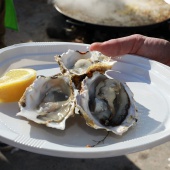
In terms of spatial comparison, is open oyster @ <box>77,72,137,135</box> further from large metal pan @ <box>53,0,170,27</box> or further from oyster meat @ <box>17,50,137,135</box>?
large metal pan @ <box>53,0,170,27</box>

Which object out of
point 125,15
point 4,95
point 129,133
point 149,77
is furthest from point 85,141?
point 125,15

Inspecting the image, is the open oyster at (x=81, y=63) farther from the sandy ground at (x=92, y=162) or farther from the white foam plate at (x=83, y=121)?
the sandy ground at (x=92, y=162)

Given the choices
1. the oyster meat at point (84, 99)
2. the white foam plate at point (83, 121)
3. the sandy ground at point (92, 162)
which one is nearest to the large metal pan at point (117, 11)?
the sandy ground at point (92, 162)

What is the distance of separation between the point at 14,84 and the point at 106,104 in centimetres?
34

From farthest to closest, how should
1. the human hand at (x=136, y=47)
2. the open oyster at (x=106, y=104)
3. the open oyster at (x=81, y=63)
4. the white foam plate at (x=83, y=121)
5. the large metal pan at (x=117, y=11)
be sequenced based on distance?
the large metal pan at (x=117, y=11) → the human hand at (x=136, y=47) → the open oyster at (x=81, y=63) → the open oyster at (x=106, y=104) → the white foam plate at (x=83, y=121)

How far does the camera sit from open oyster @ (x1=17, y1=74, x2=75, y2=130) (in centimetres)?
130

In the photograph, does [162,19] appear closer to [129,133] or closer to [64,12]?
[64,12]

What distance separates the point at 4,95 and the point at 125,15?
1930mm

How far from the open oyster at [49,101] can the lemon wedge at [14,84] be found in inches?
2.1

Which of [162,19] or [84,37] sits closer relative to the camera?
[162,19]

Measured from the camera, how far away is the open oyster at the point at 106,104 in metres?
1.28

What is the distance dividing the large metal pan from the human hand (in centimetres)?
106

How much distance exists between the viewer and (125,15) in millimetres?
3107

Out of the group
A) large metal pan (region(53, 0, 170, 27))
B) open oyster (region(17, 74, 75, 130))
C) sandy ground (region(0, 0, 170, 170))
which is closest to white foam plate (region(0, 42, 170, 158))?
open oyster (region(17, 74, 75, 130))
